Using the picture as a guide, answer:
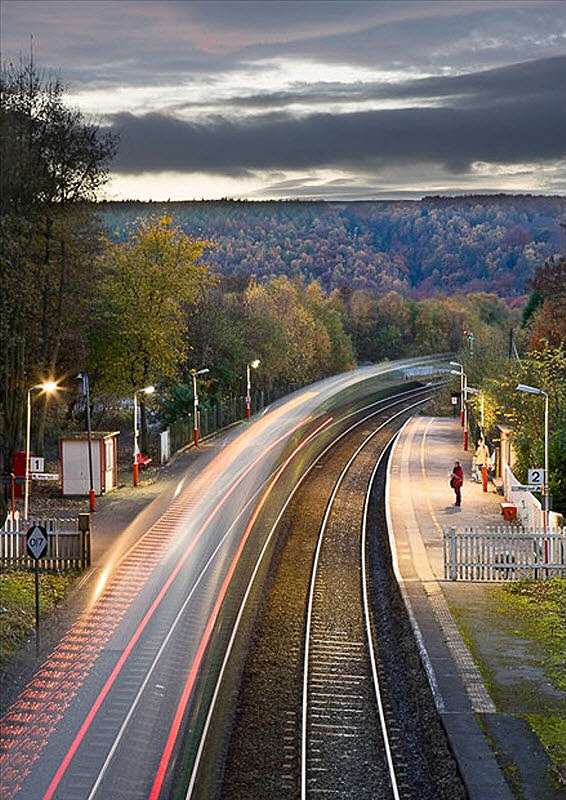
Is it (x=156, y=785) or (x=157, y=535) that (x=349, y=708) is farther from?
(x=157, y=535)

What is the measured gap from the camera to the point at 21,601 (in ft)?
76.8

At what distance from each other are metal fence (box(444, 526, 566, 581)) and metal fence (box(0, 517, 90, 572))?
8.57 m

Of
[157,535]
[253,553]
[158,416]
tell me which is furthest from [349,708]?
[158,416]

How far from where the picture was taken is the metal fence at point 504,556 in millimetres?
25500

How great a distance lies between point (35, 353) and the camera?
4172 cm

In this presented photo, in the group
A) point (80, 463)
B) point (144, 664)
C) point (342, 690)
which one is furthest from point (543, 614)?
point (80, 463)

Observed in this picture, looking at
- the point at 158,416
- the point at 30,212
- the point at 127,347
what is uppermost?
the point at 30,212

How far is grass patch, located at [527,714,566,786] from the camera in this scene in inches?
570

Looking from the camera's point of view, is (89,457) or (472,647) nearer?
(472,647)

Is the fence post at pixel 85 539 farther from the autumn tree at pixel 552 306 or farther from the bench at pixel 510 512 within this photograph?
the autumn tree at pixel 552 306

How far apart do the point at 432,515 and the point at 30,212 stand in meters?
16.8

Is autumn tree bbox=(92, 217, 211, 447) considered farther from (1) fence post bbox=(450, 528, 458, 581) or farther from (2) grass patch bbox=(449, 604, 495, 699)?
(2) grass patch bbox=(449, 604, 495, 699)

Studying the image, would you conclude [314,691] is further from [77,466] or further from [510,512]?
[77,466]

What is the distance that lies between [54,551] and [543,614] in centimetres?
1161
